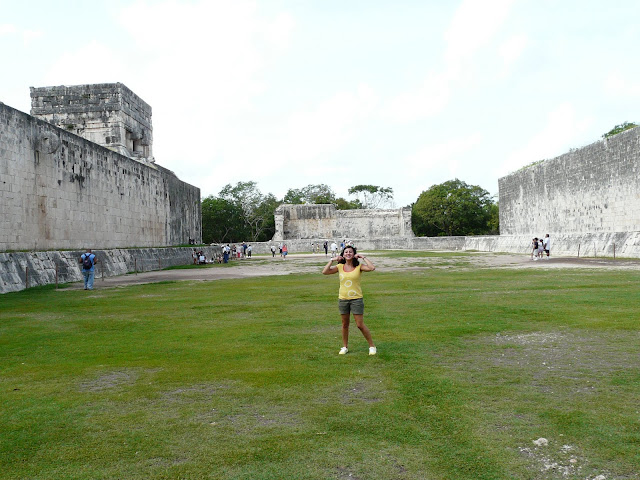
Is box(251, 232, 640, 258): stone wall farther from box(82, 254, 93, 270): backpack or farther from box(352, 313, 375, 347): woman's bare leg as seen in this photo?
box(82, 254, 93, 270): backpack

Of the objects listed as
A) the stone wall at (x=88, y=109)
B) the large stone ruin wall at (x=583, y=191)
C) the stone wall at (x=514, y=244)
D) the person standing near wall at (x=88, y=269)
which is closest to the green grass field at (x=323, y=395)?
the person standing near wall at (x=88, y=269)

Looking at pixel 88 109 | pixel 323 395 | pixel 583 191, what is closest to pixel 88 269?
pixel 323 395

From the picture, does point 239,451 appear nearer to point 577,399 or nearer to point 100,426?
point 100,426

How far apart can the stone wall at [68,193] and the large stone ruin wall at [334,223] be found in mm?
27791

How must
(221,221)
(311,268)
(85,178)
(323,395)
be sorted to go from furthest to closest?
(221,221) < (311,268) < (85,178) < (323,395)

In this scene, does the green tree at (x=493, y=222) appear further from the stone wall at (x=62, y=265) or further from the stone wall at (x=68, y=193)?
the stone wall at (x=62, y=265)

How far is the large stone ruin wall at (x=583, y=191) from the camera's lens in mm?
21766

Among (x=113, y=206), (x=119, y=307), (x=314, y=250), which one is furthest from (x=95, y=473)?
(x=314, y=250)

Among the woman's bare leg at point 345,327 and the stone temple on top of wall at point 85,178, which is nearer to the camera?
the woman's bare leg at point 345,327

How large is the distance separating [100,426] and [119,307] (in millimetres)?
6505

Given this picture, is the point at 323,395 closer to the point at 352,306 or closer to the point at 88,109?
the point at 352,306

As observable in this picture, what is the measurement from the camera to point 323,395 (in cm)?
433

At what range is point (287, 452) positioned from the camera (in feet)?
10.7

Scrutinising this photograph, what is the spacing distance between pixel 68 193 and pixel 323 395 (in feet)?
50.9
